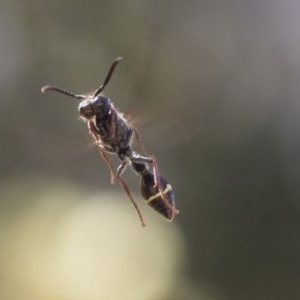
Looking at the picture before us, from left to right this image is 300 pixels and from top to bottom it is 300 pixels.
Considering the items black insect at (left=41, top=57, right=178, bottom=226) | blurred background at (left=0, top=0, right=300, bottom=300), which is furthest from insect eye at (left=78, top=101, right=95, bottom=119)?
blurred background at (left=0, top=0, right=300, bottom=300)

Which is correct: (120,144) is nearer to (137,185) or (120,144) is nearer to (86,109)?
(86,109)

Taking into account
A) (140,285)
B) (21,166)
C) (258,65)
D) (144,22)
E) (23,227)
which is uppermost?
(144,22)

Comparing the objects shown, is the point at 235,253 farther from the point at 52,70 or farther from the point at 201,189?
the point at 52,70

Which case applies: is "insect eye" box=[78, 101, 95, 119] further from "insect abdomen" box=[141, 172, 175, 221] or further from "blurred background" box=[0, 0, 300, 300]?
"blurred background" box=[0, 0, 300, 300]

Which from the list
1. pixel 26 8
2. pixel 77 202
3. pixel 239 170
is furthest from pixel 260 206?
pixel 26 8

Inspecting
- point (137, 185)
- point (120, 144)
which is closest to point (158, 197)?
point (120, 144)

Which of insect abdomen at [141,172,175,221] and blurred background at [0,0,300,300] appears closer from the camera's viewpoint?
insect abdomen at [141,172,175,221]

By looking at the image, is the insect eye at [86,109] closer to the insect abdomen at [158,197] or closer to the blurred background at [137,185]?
the insect abdomen at [158,197]
